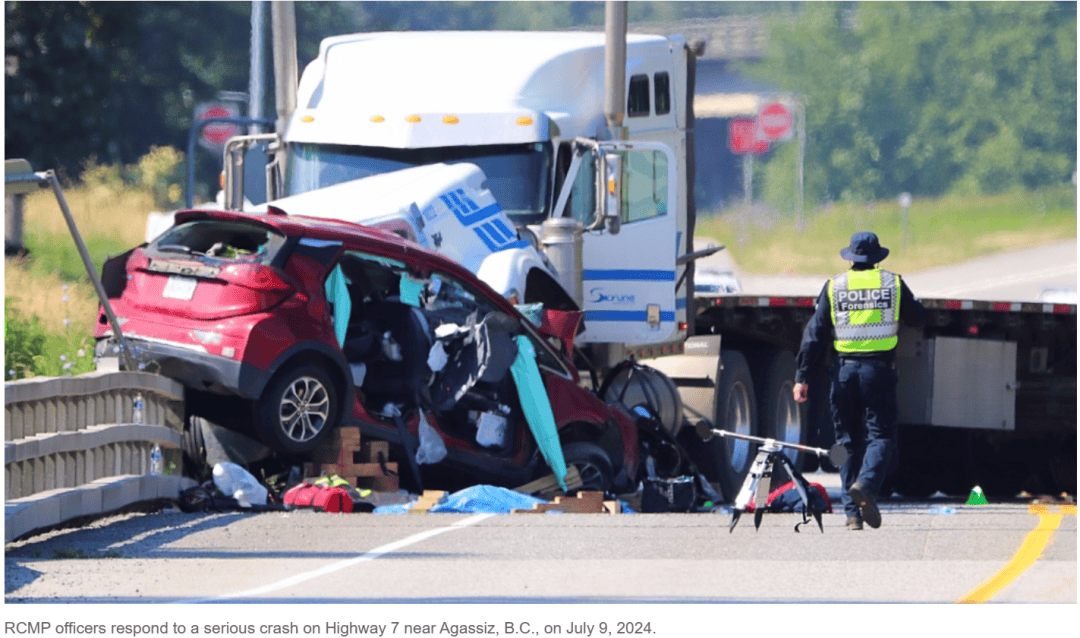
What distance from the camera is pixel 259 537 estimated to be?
10312 mm

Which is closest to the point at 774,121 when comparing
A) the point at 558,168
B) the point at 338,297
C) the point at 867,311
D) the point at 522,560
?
the point at 558,168

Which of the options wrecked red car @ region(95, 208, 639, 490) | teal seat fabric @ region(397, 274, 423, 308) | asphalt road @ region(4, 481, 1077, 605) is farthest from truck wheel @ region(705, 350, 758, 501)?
asphalt road @ region(4, 481, 1077, 605)

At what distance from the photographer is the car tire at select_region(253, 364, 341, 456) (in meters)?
11.8

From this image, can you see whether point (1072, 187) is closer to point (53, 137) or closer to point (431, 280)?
point (53, 137)

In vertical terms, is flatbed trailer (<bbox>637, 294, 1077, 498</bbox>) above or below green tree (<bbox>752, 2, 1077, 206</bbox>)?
below

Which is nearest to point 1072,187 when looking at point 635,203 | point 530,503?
point 635,203

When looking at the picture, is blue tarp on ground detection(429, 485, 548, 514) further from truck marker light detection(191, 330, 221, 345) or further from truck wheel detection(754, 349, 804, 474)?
truck wheel detection(754, 349, 804, 474)

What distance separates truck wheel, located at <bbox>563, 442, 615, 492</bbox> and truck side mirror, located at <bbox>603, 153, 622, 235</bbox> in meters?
1.96

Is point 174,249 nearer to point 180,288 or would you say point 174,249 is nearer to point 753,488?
point 180,288

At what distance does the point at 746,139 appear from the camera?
63.2 meters

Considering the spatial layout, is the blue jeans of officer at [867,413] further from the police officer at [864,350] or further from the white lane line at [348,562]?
the white lane line at [348,562]

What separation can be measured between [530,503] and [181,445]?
7.27 ft

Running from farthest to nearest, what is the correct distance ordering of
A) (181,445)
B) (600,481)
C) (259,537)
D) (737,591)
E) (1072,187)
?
1. (1072,187)
2. (600,481)
3. (181,445)
4. (259,537)
5. (737,591)

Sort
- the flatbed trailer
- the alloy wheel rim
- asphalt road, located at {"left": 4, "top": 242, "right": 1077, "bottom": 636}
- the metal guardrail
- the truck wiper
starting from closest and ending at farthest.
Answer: asphalt road, located at {"left": 4, "top": 242, "right": 1077, "bottom": 636}, the metal guardrail, the alloy wheel rim, the truck wiper, the flatbed trailer
